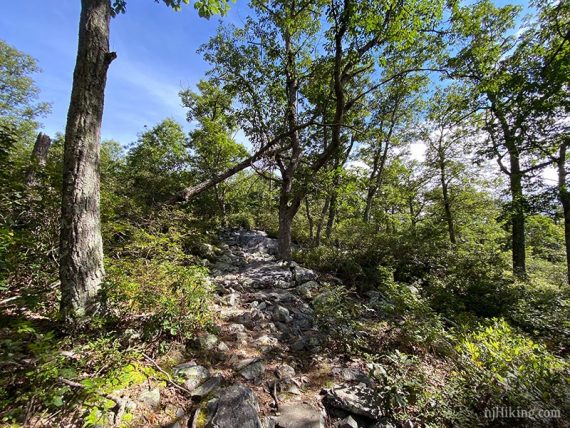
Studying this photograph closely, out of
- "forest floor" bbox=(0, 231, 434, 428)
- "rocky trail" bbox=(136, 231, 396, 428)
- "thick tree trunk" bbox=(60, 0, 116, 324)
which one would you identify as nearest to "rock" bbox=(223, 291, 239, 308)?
"rocky trail" bbox=(136, 231, 396, 428)

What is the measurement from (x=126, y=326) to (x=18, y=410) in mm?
1229

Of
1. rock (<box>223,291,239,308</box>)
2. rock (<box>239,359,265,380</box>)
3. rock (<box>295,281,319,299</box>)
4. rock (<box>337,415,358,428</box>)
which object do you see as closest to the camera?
rock (<box>337,415,358,428</box>)

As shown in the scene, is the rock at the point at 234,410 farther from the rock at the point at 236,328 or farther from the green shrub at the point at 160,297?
the rock at the point at 236,328

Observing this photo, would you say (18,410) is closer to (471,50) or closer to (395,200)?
(471,50)

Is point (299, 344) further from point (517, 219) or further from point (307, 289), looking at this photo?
point (517, 219)

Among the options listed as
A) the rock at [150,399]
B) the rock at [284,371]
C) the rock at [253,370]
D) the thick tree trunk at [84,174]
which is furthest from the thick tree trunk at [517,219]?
the thick tree trunk at [84,174]

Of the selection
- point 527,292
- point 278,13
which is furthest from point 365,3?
point 527,292

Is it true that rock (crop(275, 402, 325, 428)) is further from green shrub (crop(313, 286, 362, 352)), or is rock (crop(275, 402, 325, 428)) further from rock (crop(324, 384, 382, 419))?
green shrub (crop(313, 286, 362, 352))

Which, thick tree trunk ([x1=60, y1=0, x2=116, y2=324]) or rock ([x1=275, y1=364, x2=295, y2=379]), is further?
rock ([x1=275, y1=364, x2=295, y2=379])

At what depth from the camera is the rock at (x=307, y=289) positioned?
588 centimetres

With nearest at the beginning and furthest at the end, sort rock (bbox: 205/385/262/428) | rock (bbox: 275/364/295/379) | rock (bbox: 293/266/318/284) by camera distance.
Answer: rock (bbox: 205/385/262/428), rock (bbox: 275/364/295/379), rock (bbox: 293/266/318/284)

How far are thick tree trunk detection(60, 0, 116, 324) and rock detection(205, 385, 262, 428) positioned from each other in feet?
5.95

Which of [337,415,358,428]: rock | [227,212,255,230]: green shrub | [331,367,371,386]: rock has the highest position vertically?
[227,212,255,230]: green shrub

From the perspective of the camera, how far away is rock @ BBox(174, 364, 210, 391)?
8.66 ft
